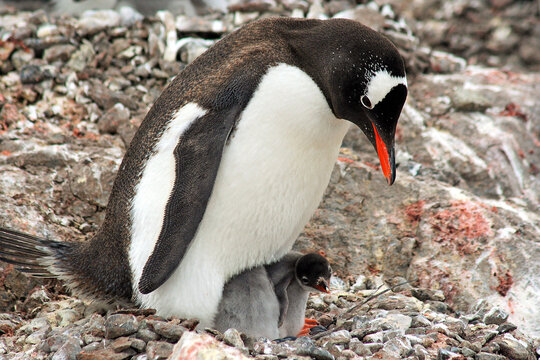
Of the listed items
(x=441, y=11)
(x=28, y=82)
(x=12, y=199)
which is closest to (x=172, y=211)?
(x=12, y=199)

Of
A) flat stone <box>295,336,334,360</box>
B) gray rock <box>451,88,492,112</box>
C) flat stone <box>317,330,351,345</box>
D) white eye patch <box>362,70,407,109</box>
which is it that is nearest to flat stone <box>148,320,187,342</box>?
flat stone <box>295,336,334,360</box>

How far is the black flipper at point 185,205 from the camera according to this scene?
282cm

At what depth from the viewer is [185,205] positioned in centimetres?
282

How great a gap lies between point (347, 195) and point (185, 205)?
64.1 inches

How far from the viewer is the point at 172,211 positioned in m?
2.83

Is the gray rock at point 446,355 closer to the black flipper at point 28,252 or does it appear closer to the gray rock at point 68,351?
the gray rock at point 68,351

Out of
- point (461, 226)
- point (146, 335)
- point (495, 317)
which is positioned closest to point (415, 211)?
point (461, 226)

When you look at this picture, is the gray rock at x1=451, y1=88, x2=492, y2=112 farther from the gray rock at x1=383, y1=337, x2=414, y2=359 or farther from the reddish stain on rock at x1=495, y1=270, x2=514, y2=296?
the gray rock at x1=383, y1=337, x2=414, y2=359

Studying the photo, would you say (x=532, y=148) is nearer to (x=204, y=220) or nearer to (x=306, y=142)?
(x=306, y=142)

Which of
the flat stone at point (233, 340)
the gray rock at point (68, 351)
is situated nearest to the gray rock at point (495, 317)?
the flat stone at point (233, 340)

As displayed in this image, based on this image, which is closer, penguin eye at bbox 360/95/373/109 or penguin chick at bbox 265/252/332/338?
penguin eye at bbox 360/95/373/109

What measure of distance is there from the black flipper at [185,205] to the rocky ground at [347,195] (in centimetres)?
22

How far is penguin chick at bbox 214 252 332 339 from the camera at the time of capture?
2992 mm

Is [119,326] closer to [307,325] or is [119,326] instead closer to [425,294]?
[307,325]
